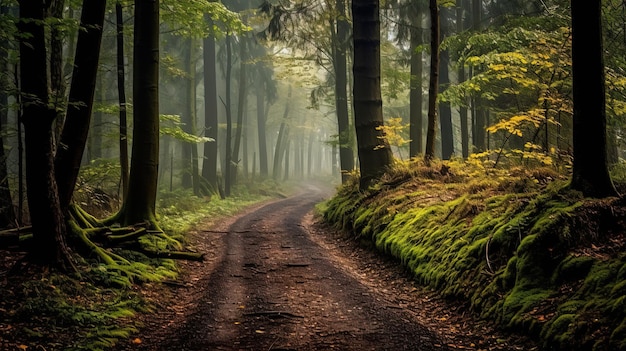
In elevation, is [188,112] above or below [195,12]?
below

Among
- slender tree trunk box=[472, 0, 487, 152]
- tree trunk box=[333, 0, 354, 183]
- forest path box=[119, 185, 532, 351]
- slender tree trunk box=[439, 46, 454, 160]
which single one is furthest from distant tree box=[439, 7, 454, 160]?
forest path box=[119, 185, 532, 351]

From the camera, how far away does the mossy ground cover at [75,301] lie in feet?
15.0

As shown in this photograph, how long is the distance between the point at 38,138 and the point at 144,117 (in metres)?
4.19

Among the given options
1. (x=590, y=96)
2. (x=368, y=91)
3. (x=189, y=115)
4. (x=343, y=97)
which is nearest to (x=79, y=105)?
(x=590, y=96)

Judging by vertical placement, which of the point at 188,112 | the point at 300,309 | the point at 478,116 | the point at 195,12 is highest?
the point at 195,12

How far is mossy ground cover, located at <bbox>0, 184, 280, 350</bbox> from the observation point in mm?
4570

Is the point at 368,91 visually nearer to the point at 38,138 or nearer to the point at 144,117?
the point at 144,117

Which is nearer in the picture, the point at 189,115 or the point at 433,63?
the point at 433,63

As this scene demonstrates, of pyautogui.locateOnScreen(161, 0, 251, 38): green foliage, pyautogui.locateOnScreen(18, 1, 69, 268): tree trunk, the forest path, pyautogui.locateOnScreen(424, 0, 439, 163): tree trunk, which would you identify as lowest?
the forest path

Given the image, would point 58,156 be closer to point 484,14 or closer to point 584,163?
point 584,163

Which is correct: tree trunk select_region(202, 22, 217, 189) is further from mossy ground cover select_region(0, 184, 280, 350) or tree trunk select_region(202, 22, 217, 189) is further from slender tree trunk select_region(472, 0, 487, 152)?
mossy ground cover select_region(0, 184, 280, 350)

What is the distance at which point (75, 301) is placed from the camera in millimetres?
5621

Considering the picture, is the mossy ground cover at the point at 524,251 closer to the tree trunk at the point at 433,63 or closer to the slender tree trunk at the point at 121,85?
the tree trunk at the point at 433,63

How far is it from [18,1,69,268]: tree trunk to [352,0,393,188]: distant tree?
8094 mm
